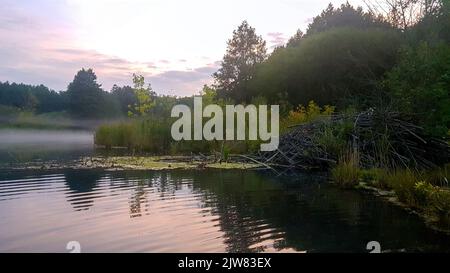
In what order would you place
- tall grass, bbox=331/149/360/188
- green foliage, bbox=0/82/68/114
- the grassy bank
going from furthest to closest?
green foliage, bbox=0/82/68/114
tall grass, bbox=331/149/360/188
the grassy bank

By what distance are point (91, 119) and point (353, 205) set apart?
172ft

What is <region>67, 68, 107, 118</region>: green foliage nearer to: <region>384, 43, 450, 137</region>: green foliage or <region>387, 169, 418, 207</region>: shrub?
<region>384, 43, 450, 137</region>: green foliage

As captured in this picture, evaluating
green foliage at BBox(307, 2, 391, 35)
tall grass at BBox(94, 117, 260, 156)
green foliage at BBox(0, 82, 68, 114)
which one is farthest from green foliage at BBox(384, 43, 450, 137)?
green foliage at BBox(0, 82, 68, 114)

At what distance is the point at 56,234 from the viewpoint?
6074mm

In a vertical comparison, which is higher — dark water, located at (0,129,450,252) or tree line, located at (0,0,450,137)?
tree line, located at (0,0,450,137)

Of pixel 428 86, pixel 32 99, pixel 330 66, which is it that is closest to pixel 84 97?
pixel 32 99

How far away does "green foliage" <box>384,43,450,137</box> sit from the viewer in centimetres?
1130

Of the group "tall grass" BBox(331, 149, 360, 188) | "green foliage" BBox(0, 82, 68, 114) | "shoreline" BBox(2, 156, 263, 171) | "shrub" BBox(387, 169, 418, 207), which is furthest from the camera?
"green foliage" BBox(0, 82, 68, 114)

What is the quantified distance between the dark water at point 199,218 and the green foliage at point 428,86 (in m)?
3.32

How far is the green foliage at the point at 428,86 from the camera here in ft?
37.1

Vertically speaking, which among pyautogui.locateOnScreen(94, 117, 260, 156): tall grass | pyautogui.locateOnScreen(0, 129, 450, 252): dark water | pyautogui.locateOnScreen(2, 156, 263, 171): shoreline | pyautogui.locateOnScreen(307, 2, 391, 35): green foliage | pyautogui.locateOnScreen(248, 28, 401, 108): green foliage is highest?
pyautogui.locateOnScreen(307, 2, 391, 35): green foliage

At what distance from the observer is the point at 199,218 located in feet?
23.5

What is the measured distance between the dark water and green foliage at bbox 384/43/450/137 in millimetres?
3323
